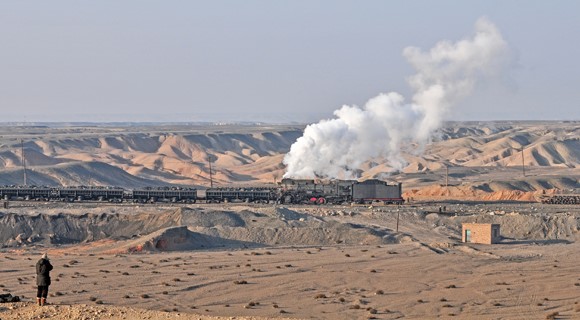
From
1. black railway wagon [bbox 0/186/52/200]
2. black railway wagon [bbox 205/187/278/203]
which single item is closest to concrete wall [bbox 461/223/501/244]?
black railway wagon [bbox 205/187/278/203]

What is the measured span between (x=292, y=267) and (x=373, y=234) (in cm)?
1695

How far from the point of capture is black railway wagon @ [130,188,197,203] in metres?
103

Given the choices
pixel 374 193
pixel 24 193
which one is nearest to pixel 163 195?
pixel 24 193

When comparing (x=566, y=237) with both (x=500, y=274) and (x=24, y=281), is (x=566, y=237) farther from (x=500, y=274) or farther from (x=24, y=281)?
(x=24, y=281)

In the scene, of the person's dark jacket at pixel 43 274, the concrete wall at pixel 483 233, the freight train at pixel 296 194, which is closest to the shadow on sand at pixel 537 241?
the concrete wall at pixel 483 233

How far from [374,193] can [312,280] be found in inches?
2063

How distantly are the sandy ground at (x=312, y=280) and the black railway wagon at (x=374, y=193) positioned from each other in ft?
89.3

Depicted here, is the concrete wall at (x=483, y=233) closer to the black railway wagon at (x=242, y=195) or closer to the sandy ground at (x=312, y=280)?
the sandy ground at (x=312, y=280)

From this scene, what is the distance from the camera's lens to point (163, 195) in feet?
340

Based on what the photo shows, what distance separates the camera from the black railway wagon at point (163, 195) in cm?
10288

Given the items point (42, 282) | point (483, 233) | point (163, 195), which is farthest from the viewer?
point (163, 195)

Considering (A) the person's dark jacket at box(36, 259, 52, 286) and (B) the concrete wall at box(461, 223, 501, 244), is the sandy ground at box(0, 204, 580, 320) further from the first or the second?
(B) the concrete wall at box(461, 223, 501, 244)

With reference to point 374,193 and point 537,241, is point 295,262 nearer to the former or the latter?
point 537,241

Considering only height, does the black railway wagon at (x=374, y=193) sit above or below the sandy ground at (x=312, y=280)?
above
